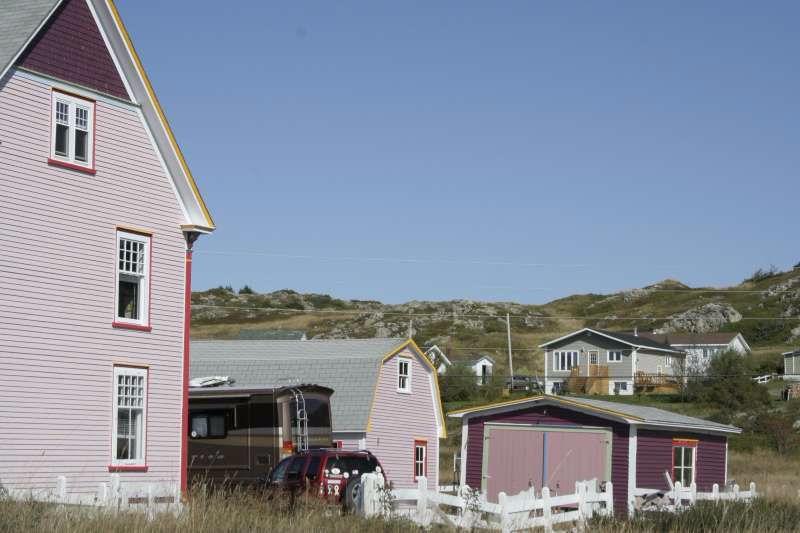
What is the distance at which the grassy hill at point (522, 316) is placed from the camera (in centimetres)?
12900

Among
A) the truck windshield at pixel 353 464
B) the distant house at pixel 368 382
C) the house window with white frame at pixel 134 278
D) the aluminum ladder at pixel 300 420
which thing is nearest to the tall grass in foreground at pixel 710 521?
the truck windshield at pixel 353 464

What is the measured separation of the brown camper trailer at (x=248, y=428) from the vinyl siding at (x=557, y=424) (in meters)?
6.44

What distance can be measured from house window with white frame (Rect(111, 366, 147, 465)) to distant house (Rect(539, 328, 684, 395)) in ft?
222

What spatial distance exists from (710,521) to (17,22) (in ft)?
57.0

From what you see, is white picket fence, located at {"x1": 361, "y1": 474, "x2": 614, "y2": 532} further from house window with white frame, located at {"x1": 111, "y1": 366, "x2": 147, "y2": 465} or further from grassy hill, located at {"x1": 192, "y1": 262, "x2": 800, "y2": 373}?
grassy hill, located at {"x1": 192, "y1": 262, "x2": 800, "y2": 373}

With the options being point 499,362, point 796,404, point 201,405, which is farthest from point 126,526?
point 499,362

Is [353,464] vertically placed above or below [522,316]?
below

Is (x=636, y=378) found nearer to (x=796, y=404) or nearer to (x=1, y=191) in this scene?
(x=796, y=404)

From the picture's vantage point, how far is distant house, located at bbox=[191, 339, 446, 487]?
4258 centimetres

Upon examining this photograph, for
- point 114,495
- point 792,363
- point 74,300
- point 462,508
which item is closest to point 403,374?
point 74,300

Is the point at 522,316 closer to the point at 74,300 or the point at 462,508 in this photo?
the point at 74,300

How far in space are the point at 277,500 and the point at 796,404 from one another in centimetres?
6045

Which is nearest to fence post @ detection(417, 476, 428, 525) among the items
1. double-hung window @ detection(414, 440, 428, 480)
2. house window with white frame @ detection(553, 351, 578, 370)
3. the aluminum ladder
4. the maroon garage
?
the aluminum ladder

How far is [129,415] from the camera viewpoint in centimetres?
2822
